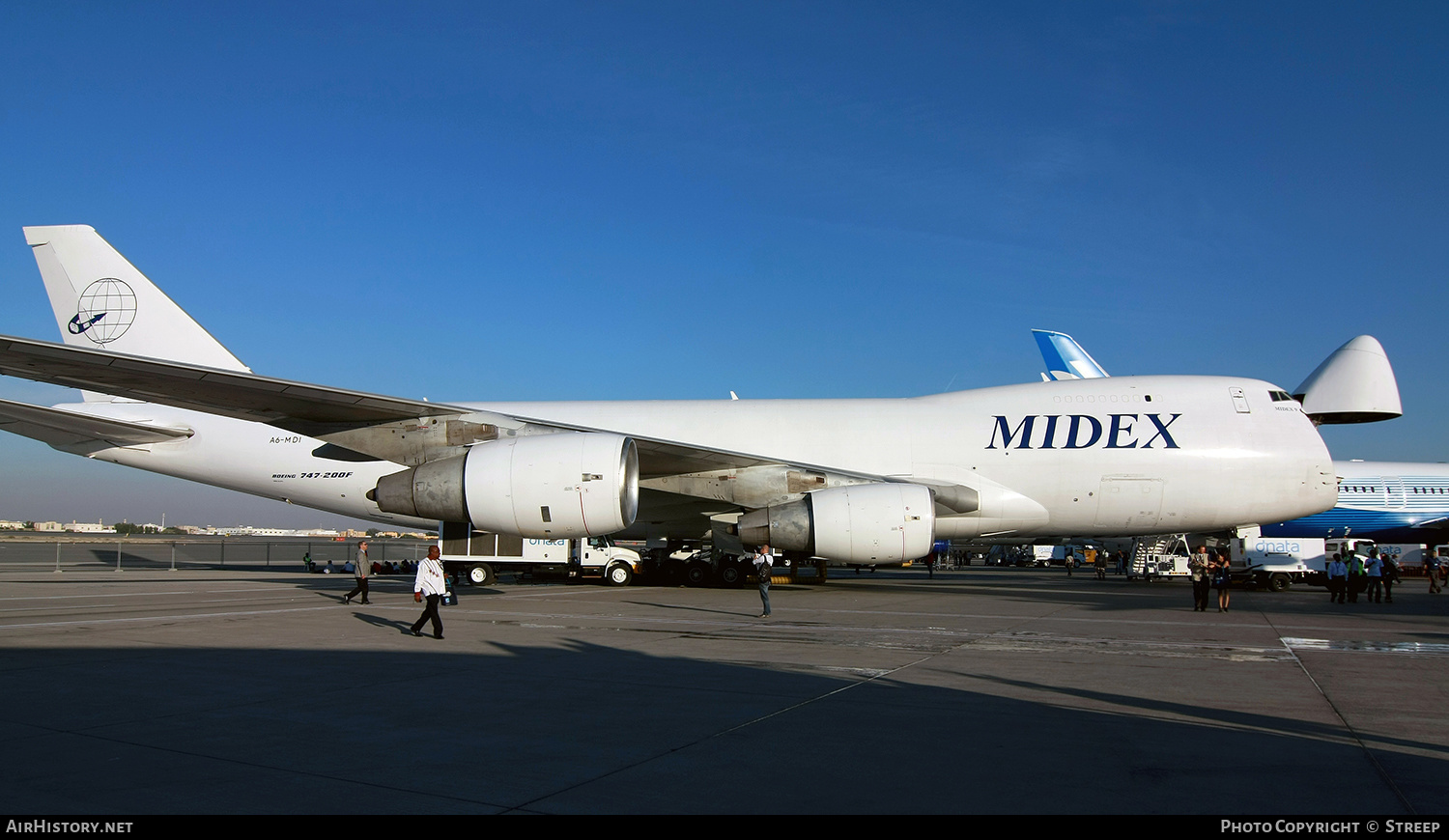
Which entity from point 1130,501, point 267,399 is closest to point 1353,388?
point 1130,501

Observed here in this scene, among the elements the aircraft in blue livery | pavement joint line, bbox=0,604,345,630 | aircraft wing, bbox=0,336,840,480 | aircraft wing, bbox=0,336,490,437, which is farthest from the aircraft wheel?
the aircraft in blue livery

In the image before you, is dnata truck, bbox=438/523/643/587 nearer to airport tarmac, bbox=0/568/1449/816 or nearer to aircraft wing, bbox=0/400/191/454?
aircraft wing, bbox=0/400/191/454

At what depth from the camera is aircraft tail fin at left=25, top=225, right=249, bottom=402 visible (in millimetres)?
Result: 18609

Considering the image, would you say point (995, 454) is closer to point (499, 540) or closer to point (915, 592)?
point (915, 592)

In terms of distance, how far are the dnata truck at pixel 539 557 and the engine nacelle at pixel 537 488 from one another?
456cm

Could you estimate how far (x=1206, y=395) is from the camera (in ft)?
61.0

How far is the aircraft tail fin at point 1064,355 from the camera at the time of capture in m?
32.6

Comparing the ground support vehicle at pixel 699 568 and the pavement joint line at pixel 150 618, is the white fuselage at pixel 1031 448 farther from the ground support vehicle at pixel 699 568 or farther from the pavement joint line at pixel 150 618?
the pavement joint line at pixel 150 618

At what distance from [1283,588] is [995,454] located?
13.8m

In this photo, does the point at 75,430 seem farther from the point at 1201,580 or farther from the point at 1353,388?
the point at 1353,388

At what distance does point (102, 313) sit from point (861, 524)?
16596mm

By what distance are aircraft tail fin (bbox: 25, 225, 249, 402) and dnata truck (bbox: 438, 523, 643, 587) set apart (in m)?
7.27

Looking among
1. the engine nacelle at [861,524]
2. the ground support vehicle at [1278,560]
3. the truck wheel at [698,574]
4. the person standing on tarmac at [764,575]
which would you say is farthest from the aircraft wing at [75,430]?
the ground support vehicle at [1278,560]

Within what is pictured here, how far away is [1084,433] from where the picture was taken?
59.6ft
